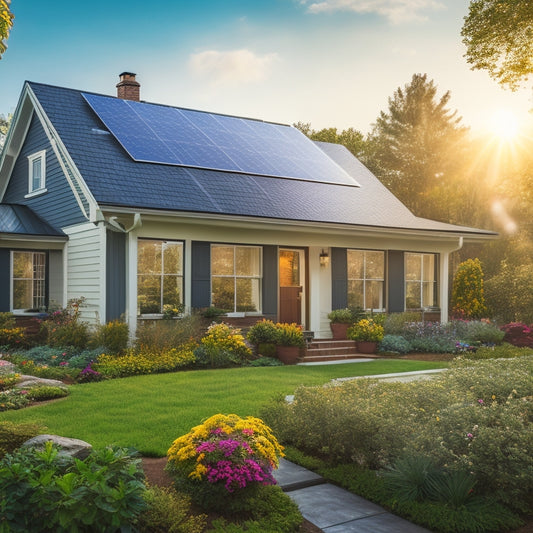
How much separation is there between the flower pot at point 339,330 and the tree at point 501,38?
6155 mm

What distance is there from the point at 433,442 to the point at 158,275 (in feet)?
26.4

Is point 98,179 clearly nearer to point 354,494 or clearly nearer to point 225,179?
point 225,179

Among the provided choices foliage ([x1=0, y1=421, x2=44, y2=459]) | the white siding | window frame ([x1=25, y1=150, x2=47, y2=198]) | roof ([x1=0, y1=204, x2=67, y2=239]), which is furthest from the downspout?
foliage ([x1=0, y1=421, x2=44, y2=459])

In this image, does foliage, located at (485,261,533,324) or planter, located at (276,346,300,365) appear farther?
foliage, located at (485,261,533,324)

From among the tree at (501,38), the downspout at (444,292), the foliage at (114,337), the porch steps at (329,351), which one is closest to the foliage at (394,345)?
the porch steps at (329,351)

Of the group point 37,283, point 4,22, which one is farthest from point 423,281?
point 4,22

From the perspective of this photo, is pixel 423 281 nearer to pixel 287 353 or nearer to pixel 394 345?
pixel 394 345

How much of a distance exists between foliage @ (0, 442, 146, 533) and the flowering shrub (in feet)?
2.11

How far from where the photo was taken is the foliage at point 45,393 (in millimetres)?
7438

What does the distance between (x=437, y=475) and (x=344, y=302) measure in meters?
9.70

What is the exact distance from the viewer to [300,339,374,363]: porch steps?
40.2ft

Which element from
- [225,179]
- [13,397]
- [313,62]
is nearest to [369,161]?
[313,62]

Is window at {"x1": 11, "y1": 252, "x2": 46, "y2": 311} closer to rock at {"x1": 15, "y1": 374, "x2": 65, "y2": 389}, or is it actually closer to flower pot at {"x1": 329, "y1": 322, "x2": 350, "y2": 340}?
rock at {"x1": 15, "y1": 374, "x2": 65, "y2": 389}

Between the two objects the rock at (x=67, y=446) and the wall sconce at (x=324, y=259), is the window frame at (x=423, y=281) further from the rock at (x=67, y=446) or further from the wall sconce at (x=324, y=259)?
the rock at (x=67, y=446)
